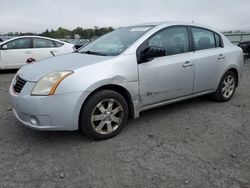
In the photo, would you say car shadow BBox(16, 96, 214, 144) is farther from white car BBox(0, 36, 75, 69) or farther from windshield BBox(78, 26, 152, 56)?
white car BBox(0, 36, 75, 69)

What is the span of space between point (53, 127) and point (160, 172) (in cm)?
136

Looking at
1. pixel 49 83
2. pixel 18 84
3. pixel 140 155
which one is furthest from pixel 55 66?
pixel 140 155

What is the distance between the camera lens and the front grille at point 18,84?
3.13 metres

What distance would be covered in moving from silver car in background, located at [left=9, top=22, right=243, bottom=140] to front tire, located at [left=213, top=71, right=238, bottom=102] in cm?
13

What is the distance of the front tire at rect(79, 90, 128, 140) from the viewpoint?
309 cm

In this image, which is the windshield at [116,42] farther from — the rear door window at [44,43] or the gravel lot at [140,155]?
the rear door window at [44,43]

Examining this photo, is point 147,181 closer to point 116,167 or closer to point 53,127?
point 116,167

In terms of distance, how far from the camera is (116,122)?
339 centimetres

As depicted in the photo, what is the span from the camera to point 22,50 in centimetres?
898

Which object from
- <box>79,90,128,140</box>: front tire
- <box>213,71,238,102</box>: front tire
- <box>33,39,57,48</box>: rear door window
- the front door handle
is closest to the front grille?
<box>79,90,128,140</box>: front tire

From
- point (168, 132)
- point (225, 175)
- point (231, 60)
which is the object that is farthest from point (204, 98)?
point (225, 175)

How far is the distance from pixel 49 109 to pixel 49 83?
0.31 metres

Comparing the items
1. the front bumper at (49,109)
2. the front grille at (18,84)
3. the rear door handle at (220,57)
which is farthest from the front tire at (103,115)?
the rear door handle at (220,57)

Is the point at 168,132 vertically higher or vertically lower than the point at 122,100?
lower
